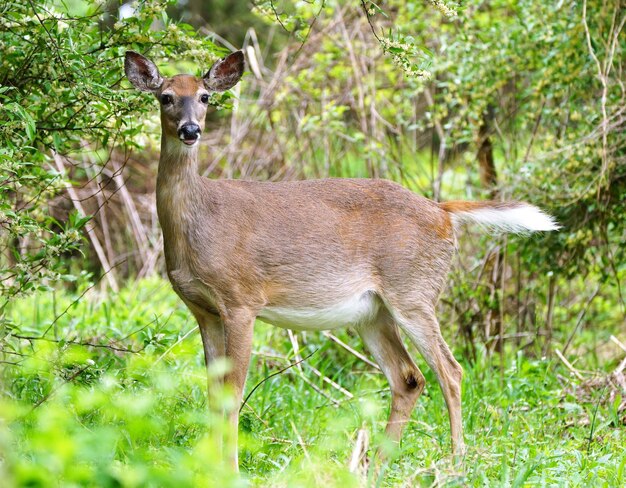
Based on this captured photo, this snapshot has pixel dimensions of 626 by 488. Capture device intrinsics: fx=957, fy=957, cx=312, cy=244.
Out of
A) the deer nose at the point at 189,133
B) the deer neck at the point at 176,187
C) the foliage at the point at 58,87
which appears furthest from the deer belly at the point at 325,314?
the foliage at the point at 58,87

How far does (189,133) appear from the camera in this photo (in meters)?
4.73

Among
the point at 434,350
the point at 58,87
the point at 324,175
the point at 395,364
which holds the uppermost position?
the point at 58,87

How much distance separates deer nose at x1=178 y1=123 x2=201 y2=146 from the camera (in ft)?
15.5

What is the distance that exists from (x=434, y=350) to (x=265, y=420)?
1.07 metres

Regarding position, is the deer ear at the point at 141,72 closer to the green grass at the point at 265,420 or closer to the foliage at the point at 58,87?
the foliage at the point at 58,87

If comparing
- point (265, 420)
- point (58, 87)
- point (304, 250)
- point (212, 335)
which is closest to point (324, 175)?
point (304, 250)

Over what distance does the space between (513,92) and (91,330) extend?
3.97 m

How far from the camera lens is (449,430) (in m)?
5.41

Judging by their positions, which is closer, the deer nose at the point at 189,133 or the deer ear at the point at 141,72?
the deer nose at the point at 189,133

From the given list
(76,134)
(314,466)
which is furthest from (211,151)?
(314,466)

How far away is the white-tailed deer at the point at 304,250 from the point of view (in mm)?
4922

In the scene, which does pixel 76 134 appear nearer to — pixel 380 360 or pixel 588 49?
pixel 380 360

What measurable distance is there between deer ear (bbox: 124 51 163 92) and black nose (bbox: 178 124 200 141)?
39 centimetres

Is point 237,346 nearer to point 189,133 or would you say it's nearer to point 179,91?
point 189,133
